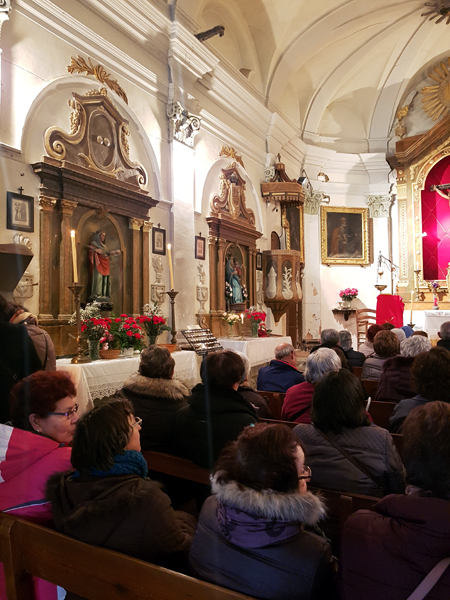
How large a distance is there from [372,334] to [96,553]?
503 cm

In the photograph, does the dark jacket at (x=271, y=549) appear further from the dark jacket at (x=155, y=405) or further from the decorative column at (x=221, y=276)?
the decorative column at (x=221, y=276)

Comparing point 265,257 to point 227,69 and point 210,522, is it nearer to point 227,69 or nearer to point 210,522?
point 227,69

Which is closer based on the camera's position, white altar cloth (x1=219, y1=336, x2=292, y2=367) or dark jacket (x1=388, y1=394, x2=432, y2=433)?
dark jacket (x1=388, y1=394, x2=432, y2=433)

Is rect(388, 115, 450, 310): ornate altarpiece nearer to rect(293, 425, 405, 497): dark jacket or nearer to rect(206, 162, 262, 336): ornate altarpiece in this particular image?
rect(206, 162, 262, 336): ornate altarpiece

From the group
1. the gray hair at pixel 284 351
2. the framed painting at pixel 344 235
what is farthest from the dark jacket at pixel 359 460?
the framed painting at pixel 344 235

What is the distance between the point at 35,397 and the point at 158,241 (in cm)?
584

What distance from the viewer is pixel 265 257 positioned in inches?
458

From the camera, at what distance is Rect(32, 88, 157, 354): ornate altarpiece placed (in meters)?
5.73

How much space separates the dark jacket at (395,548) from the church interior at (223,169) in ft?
4.40

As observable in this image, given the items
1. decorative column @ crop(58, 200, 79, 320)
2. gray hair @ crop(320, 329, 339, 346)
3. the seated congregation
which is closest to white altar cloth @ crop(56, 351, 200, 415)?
decorative column @ crop(58, 200, 79, 320)

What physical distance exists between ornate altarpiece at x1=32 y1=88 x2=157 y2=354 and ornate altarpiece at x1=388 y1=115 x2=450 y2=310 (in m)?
8.92

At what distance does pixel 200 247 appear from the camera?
897cm

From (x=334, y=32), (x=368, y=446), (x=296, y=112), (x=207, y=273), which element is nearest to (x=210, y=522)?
(x=368, y=446)

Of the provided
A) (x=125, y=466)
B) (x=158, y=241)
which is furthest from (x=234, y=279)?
(x=125, y=466)
